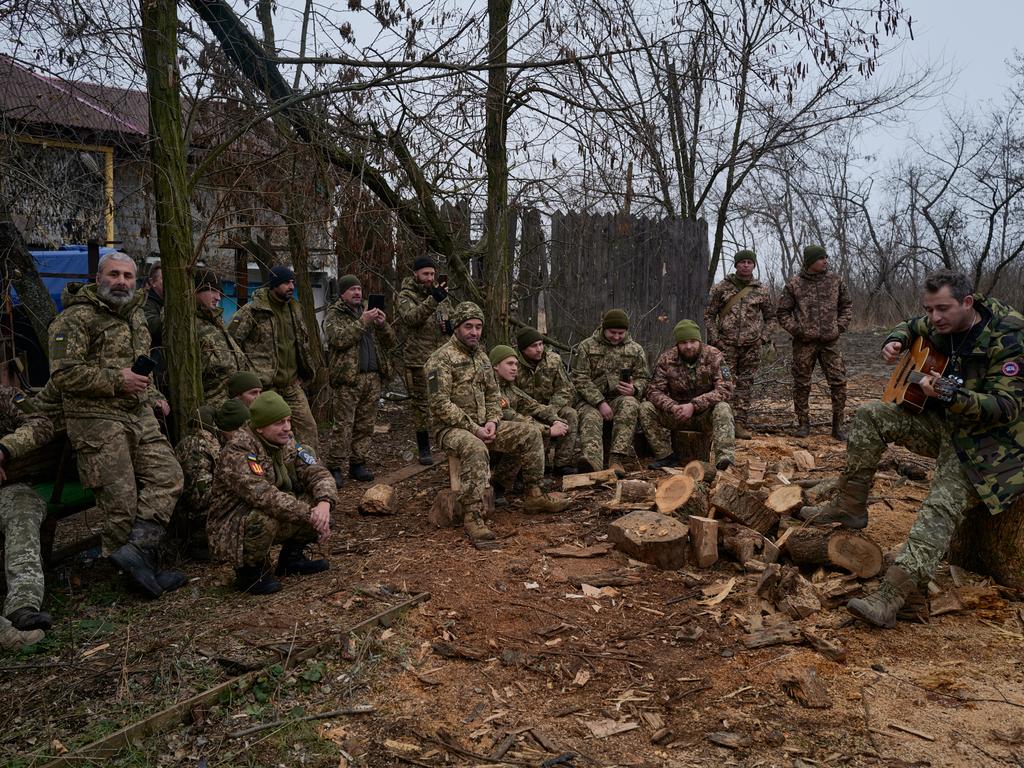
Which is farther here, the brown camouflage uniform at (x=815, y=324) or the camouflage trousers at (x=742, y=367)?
the camouflage trousers at (x=742, y=367)

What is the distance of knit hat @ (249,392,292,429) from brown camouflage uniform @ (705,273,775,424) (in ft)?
17.6

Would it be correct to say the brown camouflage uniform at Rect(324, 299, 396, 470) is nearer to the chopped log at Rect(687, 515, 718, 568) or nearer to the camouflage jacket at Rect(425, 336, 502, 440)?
the camouflage jacket at Rect(425, 336, 502, 440)

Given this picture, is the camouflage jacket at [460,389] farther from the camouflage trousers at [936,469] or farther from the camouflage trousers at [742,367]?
the camouflage trousers at [742,367]

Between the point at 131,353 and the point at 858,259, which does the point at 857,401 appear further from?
the point at 858,259

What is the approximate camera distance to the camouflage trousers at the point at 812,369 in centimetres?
855

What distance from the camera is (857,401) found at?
10727 millimetres

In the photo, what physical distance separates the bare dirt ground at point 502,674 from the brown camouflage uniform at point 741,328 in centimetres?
352

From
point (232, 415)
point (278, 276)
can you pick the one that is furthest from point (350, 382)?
point (232, 415)

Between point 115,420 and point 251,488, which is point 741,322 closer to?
point 251,488

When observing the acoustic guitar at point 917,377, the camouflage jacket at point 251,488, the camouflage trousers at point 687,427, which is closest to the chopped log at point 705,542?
the acoustic guitar at point 917,377

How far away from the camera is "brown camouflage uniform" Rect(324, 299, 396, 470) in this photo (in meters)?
7.79

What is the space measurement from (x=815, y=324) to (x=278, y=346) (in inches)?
225

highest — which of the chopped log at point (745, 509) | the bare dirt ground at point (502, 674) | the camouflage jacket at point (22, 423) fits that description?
the camouflage jacket at point (22, 423)

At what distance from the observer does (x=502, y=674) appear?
402cm
